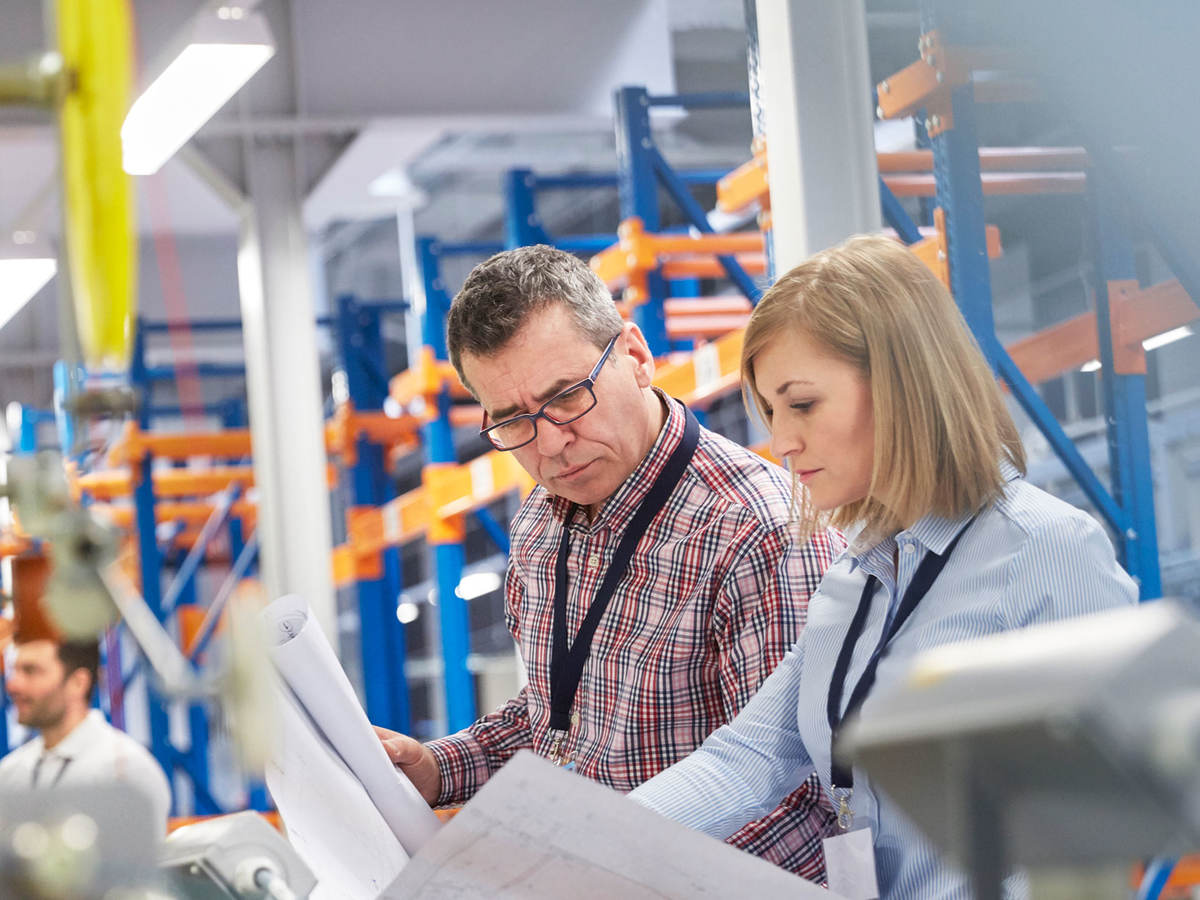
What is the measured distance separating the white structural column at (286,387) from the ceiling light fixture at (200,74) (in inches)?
59.6

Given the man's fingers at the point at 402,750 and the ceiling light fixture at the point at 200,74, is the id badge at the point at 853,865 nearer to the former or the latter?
the man's fingers at the point at 402,750

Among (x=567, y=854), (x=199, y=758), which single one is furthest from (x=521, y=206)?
(x=199, y=758)

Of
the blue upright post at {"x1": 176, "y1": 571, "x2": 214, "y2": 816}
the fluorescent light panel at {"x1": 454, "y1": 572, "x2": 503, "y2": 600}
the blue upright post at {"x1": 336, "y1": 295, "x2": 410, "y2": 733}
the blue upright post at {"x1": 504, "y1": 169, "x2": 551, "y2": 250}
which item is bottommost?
the blue upright post at {"x1": 176, "y1": 571, "x2": 214, "y2": 816}

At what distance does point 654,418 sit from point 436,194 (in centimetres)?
1037

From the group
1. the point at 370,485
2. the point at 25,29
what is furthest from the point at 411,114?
the point at 370,485

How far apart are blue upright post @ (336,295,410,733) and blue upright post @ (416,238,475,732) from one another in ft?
3.24

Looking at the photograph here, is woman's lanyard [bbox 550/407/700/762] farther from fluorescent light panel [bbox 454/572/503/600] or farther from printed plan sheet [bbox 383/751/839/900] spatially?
fluorescent light panel [bbox 454/572/503/600]

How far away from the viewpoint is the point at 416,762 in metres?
2.07

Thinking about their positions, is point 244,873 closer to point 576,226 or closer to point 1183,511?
point 1183,511

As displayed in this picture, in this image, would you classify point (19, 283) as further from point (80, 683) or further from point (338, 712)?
point (80, 683)

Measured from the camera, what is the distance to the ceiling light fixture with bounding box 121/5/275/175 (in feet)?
16.1

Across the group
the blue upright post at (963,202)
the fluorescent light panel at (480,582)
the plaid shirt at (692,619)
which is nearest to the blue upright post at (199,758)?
the fluorescent light panel at (480,582)

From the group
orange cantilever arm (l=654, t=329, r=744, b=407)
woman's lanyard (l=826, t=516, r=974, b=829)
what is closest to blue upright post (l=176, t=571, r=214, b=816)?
orange cantilever arm (l=654, t=329, r=744, b=407)

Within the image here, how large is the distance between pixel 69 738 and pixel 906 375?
0.91m
